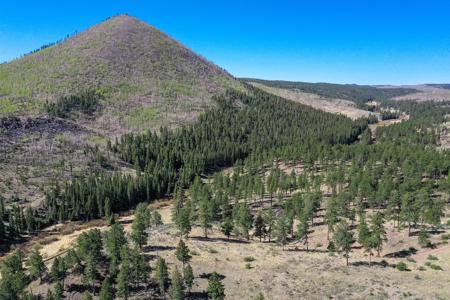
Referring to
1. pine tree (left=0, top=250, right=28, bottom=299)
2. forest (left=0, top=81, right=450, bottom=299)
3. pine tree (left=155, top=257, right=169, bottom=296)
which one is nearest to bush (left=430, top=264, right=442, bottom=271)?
forest (left=0, top=81, right=450, bottom=299)

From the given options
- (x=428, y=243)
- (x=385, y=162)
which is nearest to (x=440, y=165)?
(x=385, y=162)

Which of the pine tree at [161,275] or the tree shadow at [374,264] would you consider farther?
the tree shadow at [374,264]

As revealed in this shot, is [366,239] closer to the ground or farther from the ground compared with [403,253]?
farther from the ground

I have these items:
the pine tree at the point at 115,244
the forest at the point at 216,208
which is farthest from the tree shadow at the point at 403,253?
the pine tree at the point at 115,244

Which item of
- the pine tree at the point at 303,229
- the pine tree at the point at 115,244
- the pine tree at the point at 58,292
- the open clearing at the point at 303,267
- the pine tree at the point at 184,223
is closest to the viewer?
the pine tree at the point at 58,292

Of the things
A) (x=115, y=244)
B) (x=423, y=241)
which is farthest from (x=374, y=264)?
(x=115, y=244)

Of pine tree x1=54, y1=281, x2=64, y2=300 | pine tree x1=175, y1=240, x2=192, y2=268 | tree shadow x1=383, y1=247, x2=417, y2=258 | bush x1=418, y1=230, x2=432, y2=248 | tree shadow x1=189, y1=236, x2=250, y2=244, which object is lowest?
tree shadow x1=383, y1=247, x2=417, y2=258

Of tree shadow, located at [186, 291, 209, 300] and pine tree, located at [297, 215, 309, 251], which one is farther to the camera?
pine tree, located at [297, 215, 309, 251]

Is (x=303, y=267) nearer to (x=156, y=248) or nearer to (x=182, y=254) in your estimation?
(x=182, y=254)

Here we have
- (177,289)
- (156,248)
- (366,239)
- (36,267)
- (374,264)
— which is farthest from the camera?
(366,239)

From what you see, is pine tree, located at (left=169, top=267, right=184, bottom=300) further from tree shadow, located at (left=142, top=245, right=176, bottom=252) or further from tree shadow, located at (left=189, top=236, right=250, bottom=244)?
tree shadow, located at (left=189, top=236, right=250, bottom=244)

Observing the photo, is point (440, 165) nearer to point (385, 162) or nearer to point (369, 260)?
point (385, 162)

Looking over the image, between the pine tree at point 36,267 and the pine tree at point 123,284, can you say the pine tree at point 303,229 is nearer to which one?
the pine tree at point 123,284
